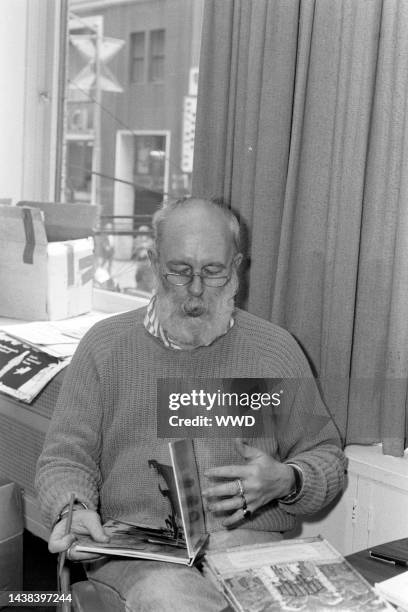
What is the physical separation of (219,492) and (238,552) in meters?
0.18

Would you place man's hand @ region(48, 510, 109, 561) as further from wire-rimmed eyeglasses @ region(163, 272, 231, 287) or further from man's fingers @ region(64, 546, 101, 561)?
wire-rimmed eyeglasses @ region(163, 272, 231, 287)

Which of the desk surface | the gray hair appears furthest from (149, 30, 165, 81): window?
the desk surface

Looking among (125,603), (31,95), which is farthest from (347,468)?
(31,95)

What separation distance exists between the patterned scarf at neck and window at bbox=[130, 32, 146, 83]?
4.64 ft

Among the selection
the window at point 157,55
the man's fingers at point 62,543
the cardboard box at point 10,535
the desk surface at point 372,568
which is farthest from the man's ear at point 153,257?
the window at point 157,55

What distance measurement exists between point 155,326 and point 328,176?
20.1 inches

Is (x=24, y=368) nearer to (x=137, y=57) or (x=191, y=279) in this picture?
(x=191, y=279)

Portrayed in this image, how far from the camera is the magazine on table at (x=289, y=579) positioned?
1.03m

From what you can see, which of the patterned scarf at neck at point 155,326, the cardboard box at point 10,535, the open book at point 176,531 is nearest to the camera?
the open book at point 176,531

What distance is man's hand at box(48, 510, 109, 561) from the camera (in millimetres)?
1275

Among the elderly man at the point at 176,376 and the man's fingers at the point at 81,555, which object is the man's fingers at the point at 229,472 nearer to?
the elderly man at the point at 176,376

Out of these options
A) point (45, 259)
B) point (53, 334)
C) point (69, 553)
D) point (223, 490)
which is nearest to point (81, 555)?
point (69, 553)

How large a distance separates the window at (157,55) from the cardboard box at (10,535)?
1.46 meters

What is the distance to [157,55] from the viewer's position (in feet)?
8.80
